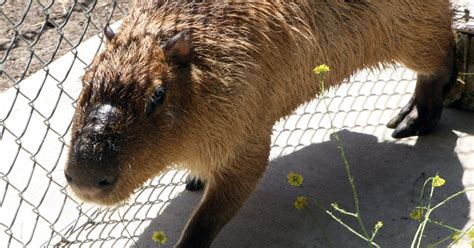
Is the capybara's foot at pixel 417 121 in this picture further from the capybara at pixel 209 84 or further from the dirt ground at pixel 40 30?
the dirt ground at pixel 40 30

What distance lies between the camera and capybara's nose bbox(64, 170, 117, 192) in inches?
128

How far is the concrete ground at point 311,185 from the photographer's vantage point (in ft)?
13.4

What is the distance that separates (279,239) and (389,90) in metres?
1.54

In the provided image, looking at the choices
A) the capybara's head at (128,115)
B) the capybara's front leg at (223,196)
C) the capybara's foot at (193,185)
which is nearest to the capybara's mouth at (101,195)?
the capybara's head at (128,115)

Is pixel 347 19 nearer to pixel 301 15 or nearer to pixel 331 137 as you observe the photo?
pixel 301 15

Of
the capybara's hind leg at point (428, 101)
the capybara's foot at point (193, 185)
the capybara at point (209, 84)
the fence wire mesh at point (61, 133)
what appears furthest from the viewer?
the capybara's hind leg at point (428, 101)

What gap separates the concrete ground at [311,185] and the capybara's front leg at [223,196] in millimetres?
274

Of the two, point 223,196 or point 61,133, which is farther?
point 61,133

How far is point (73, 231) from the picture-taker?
4.28 m

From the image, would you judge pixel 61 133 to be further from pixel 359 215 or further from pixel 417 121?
pixel 417 121

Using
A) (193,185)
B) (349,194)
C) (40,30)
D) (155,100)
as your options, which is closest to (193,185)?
(193,185)

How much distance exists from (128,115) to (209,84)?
0.40m

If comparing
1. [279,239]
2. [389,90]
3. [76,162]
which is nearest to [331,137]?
[389,90]

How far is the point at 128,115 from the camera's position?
11.0 ft
